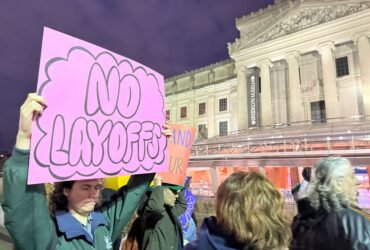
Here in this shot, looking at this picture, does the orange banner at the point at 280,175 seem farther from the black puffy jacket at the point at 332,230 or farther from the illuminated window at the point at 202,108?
the illuminated window at the point at 202,108

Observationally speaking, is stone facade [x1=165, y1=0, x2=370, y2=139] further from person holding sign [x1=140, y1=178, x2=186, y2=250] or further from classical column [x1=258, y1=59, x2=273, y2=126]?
person holding sign [x1=140, y1=178, x2=186, y2=250]

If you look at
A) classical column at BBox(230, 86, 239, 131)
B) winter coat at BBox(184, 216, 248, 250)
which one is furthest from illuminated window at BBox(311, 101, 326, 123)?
winter coat at BBox(184, 216, 248, 250)

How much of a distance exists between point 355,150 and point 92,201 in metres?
11.7

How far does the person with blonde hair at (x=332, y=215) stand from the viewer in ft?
5.60

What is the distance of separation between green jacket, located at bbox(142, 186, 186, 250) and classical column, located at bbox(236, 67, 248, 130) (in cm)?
2595

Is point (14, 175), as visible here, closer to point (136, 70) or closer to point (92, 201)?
point (92, 201)

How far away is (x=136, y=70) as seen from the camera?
2088mm

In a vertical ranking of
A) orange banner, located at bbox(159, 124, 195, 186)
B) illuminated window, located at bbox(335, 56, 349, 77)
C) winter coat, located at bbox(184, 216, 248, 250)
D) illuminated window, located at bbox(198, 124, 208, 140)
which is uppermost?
illuminated window, located at bbox(335, 56, 349, 77)

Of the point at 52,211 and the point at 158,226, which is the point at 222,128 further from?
the point at 52,211

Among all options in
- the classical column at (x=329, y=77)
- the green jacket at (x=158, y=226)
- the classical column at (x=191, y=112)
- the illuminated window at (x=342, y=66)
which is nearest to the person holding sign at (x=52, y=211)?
the green jacket at (x=158, y=226)

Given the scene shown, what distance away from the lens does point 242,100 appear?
2917cm

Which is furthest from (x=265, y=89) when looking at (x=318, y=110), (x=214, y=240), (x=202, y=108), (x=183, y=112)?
(x=214, y=240)

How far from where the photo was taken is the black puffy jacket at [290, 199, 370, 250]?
1682mm

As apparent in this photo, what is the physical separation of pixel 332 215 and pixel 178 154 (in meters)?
1.86
